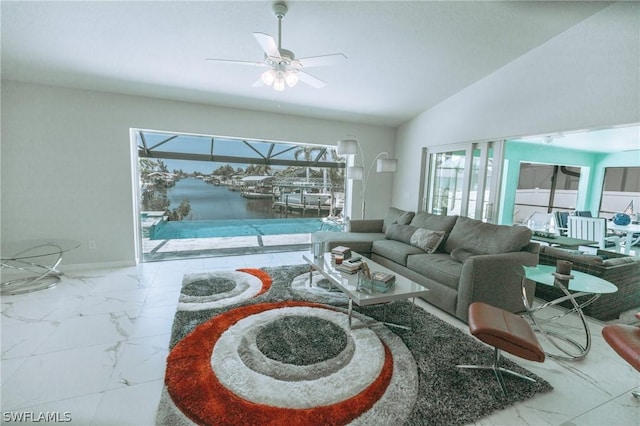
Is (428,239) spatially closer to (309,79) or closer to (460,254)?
(460,254)

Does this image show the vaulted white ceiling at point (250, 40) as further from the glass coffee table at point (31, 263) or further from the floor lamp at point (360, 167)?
the glass coffee table at point (31, 263)

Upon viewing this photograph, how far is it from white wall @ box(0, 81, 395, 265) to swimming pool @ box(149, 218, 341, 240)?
1.48 metres

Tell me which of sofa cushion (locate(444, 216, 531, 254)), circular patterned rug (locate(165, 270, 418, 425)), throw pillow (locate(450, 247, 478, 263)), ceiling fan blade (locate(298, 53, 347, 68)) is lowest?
circular patterned rug (locate(165, 270, 418, 425))

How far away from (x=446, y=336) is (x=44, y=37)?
4742 mm

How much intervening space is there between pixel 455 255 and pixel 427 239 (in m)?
0.50

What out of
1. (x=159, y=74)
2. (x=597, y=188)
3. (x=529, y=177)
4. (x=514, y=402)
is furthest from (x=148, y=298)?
(x=597, y=188)

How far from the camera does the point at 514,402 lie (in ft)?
5.57

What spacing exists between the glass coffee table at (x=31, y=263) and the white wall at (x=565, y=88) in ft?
18.9

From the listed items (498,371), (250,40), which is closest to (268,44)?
(250,40)

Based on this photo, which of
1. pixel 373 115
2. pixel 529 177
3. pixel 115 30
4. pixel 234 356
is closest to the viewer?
pixel 234 356

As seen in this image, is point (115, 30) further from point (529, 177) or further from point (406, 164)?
point (529, 177)

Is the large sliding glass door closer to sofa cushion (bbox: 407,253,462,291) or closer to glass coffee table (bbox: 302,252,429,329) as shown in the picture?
sofa cushion (bbox: 407,253,462,291)

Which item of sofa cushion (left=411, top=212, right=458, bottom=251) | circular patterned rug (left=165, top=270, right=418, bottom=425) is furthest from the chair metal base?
sofa cushion (left=411, top=212, right=458, bottom=251)

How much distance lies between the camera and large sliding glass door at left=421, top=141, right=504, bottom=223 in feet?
12.9
